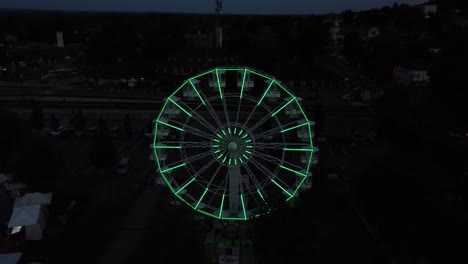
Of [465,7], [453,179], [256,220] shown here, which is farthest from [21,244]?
[465,7]

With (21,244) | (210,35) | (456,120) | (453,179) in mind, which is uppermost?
(210,35)

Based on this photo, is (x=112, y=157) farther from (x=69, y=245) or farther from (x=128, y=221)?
(x=69, y=245)

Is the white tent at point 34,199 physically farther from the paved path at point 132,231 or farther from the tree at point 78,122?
the tree at point 78,122

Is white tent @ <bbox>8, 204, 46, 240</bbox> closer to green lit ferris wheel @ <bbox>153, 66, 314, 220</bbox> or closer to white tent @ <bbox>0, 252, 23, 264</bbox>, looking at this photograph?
white tent @ <bbox>0, 252, 23, 264</bbox>

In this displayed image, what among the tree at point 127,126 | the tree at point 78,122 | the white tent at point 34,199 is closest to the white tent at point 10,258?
the white tent at point 34,199

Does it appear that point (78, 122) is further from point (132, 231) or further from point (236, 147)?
point (236, 147)
